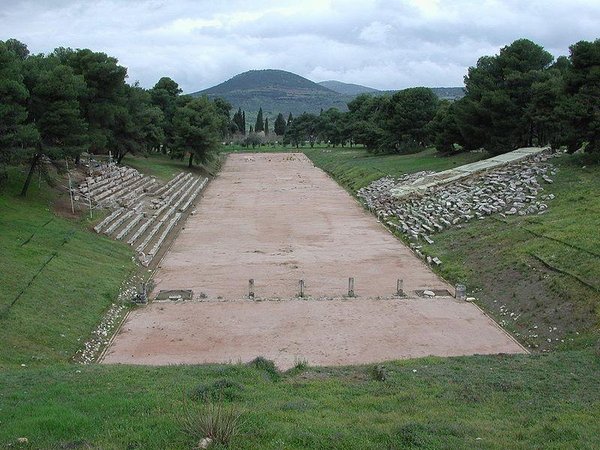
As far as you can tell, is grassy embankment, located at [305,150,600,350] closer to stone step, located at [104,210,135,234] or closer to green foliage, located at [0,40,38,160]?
stone step, located at [104,210,135,234]

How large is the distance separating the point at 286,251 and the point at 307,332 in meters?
11.5

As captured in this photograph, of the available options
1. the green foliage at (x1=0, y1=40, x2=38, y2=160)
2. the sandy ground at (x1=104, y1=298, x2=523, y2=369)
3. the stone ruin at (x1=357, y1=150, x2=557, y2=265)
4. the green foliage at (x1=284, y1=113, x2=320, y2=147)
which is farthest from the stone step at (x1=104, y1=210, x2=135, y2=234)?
the green foliage at (x1=284, y1=113, x2=320, y2=147)

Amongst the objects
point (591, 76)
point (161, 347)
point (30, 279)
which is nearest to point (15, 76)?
point (30, 279)

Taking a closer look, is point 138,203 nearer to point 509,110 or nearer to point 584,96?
point 509,110

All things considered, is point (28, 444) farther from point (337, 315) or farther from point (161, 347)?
point (337, 315)

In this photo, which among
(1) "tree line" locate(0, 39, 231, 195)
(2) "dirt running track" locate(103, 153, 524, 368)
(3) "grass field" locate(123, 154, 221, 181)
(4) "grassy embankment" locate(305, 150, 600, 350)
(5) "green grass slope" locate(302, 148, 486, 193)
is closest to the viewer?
(2) "dirt running track" locate(103, 153, 524, 368)

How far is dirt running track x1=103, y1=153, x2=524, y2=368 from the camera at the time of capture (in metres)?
17.3

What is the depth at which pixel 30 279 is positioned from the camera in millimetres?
20359

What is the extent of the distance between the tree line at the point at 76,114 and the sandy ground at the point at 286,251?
27.4 ft

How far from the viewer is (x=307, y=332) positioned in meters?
18.7

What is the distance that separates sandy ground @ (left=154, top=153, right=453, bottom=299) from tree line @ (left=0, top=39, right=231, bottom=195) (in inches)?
329

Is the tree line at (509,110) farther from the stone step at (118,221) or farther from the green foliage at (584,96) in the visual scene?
the stone step at (118,221)

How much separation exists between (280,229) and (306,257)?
7590 mm

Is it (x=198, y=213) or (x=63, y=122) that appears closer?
(x=63, y=122)
